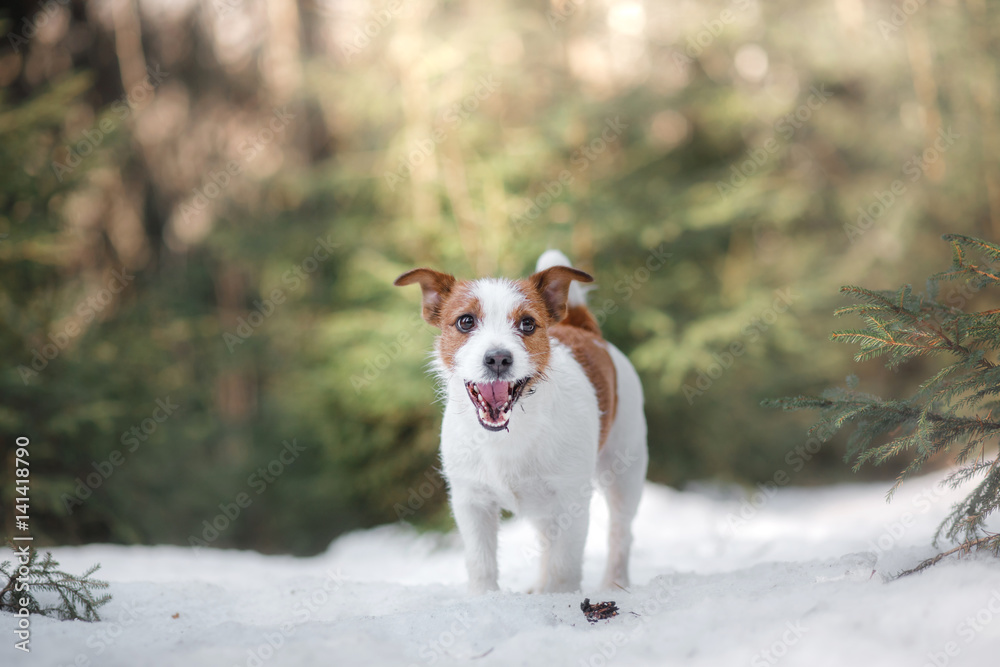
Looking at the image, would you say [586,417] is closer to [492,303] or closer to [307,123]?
[492,303]

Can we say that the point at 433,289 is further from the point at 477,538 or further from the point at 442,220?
the point at 442,220

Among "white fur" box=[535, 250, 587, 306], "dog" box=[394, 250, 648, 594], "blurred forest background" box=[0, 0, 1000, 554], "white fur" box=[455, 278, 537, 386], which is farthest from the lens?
"blurred forest background" box=[0, 0, 1000, 554]

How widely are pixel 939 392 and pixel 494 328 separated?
6.46 ft

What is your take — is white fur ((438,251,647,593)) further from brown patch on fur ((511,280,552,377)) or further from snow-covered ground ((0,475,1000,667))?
snow-covered ground ((0,475,1000,667))

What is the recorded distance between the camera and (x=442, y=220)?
24.8ft

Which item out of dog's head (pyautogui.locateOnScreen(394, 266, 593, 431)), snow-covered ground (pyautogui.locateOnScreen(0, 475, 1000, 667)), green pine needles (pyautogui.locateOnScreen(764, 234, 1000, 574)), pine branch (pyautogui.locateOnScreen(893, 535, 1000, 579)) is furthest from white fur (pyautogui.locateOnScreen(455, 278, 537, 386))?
pine branch (pyautogui.locateOnScreen(893, 535, 1000, 579))

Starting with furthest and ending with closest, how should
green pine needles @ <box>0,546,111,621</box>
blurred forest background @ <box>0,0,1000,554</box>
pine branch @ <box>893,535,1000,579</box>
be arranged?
blurred forest background @ <box>0,0,1000,554</box> → green pine needles @ <box>0,546,111,621</box> → pine branch @ <box>893,535,1000,579</box>

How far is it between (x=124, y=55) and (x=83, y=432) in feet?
27.0

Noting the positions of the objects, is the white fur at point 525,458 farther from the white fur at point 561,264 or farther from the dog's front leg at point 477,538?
the white fur at point 561,264

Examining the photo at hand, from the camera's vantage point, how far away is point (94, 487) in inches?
263

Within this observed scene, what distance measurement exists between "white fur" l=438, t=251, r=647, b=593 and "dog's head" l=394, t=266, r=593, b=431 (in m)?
0.01

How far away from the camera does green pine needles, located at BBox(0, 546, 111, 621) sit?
297 cm

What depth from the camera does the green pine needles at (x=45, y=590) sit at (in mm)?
2969

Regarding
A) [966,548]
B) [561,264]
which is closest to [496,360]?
[561,264]
